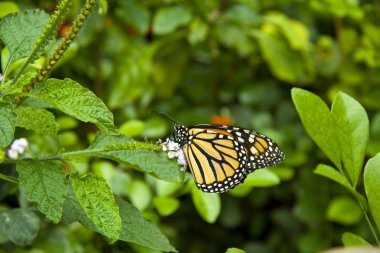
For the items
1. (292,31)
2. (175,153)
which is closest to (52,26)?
(175,153)

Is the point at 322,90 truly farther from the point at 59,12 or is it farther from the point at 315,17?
the point at 59,12

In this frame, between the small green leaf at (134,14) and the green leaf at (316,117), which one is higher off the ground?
the green leaf at (316,117)

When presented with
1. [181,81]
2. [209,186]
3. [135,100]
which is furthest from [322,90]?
[209,186]

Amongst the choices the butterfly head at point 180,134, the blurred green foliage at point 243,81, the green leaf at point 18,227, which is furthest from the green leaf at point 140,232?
the blurred green foliage at point 243,81

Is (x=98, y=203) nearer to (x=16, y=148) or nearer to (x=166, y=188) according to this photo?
(x=16, y=148)

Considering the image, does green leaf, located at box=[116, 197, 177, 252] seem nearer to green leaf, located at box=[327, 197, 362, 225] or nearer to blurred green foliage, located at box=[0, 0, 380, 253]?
blurred green foliage, located at box=[0, 0, 380, 253]

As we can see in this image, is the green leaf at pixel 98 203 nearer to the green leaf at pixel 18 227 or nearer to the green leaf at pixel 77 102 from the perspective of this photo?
the green leaf at pixel 77 102
